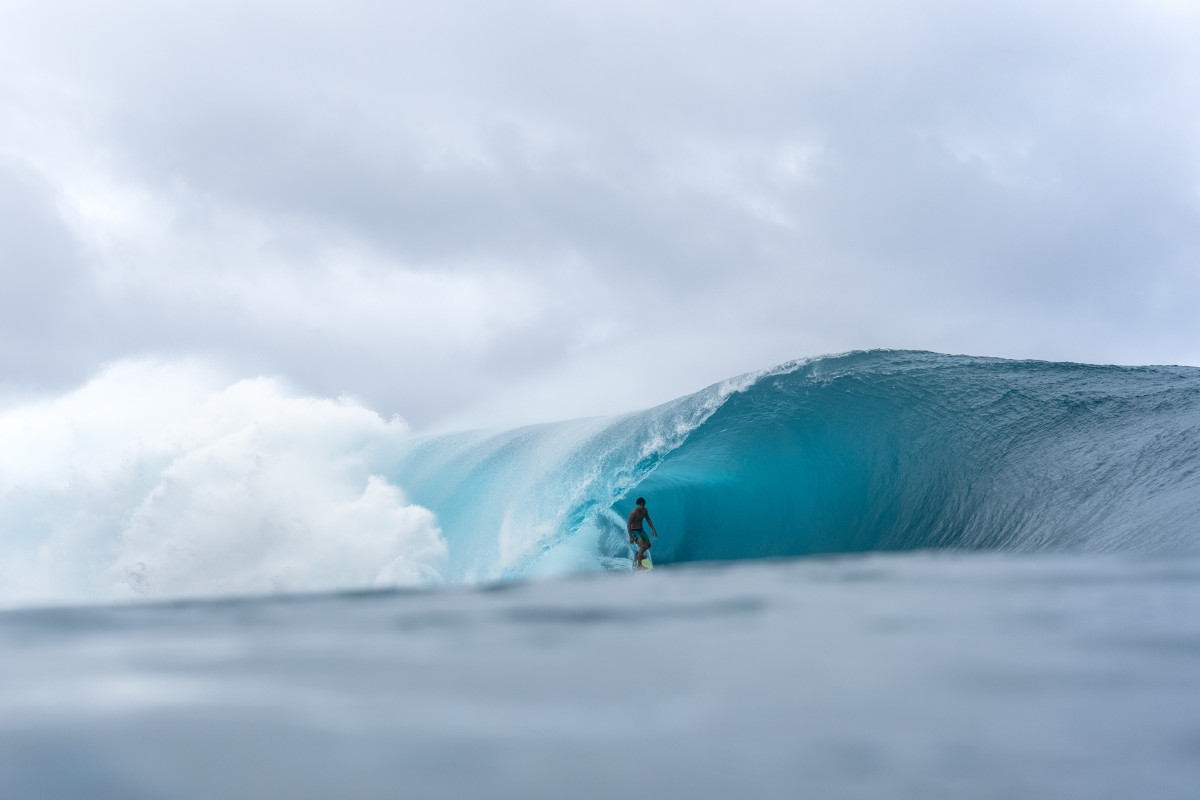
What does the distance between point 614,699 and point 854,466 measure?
10.5 meters

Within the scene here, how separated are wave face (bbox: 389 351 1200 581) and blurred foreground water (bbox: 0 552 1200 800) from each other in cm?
653

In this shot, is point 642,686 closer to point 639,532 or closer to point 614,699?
point 614,699

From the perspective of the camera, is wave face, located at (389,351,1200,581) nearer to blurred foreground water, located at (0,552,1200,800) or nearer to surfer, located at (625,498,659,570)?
surfer, located at (625,498,659,570)

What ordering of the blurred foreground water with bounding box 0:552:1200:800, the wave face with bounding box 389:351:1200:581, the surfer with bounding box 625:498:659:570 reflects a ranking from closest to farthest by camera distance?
1. the blurred foreground water with bounding box 0:552:1200:800
2. the wave face with bounding box 389:351:1200:581
3. the surfer with bounding box 625:498:659:570

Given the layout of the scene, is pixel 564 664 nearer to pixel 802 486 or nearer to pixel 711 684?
pixel 711 684

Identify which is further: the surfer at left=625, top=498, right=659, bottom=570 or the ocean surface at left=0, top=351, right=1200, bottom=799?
the surfer at left=625, top=498, right=659, bottom=570

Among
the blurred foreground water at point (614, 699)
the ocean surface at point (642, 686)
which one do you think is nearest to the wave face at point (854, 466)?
the ocean surface at point (642, 686)

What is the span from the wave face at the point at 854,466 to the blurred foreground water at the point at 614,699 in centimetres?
653

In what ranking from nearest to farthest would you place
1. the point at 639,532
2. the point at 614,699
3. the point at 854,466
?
1. the point at 614,699
2. the point at 639,532
3. the point at 854,466

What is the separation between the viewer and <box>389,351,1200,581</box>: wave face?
29.0 feet

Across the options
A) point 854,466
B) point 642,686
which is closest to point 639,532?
point 854,466

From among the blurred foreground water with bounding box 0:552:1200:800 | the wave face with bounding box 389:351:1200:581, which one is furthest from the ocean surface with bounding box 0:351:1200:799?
the wave face with bounding box 389:351:1200:581

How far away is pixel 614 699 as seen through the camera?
1635mm

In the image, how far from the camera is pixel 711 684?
5.63 feet
